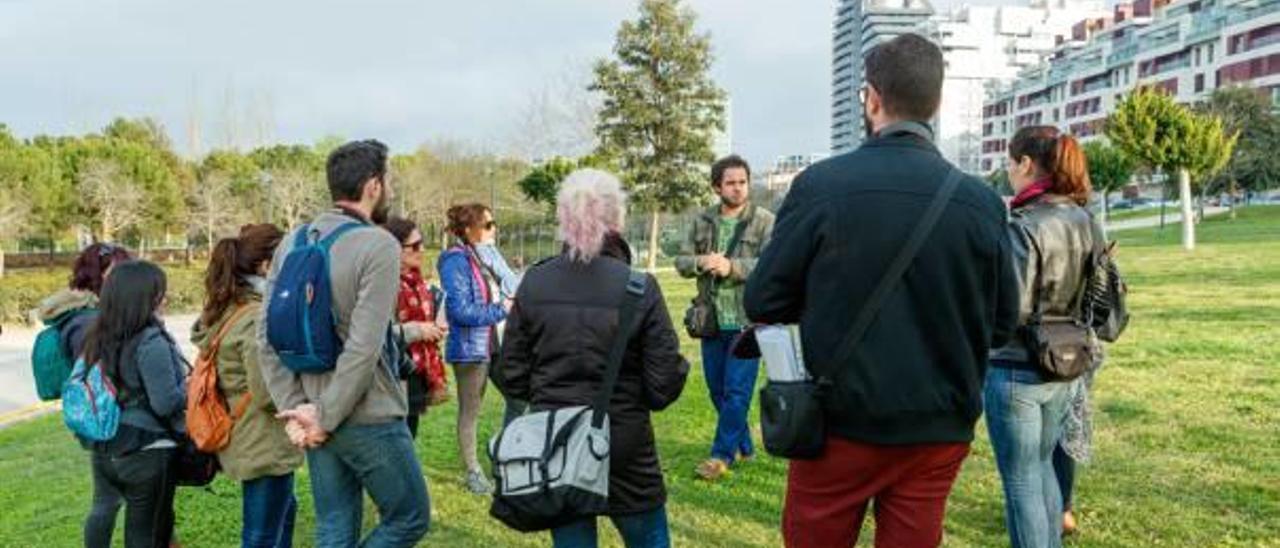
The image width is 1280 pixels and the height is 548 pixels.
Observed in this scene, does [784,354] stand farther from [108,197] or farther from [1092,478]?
[108,197]

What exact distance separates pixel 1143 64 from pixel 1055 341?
8782 cm

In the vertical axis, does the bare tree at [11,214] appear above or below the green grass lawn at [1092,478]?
above

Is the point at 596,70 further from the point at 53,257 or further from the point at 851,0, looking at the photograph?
the point at 851,0

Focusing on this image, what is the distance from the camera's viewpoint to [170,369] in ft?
12.6

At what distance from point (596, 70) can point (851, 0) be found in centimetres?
12208

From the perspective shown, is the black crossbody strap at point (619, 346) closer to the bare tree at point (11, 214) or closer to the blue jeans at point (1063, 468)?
the blue jeans at point (1063, 468)

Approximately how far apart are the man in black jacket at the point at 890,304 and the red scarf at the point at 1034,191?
120cm

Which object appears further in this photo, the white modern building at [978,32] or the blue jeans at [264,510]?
the white modern building at [978,32]

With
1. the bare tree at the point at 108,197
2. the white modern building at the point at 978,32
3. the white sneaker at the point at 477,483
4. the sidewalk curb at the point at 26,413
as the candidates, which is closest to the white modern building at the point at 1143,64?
the white modern building at the point at 978,32

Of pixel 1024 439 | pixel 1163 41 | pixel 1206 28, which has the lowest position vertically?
pixel 1024 439

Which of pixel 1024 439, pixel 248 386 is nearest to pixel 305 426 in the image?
pixel 248 386

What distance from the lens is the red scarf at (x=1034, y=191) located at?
3604 mm

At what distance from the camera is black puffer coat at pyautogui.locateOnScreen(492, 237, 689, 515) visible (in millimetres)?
2975

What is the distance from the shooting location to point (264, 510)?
3840 mm
